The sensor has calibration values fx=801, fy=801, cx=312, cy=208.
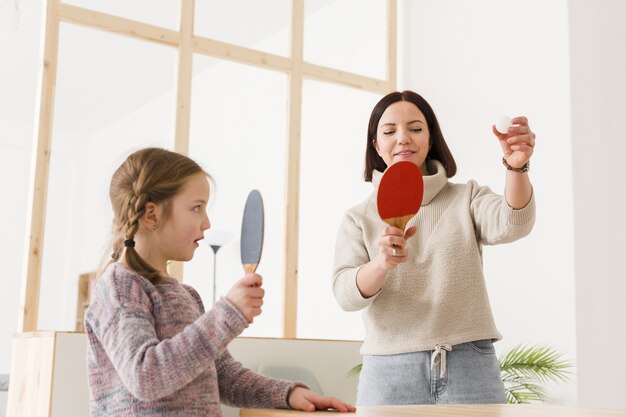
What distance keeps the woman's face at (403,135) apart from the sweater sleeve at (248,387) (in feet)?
1.98

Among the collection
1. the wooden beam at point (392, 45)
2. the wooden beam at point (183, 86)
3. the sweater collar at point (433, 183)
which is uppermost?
the wooden beam at point (392, 45)

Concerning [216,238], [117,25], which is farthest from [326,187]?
[117,25]

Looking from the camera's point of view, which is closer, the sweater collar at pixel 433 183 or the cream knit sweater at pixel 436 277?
the cream knit sweater at pixel 436 277

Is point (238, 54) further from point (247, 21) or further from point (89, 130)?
point (89, 130)

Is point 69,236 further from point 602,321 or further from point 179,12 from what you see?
point 602,321

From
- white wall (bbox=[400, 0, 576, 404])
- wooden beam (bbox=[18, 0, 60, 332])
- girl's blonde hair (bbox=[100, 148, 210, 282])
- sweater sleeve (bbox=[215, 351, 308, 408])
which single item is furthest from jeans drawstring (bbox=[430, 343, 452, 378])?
wooden beam (bbox=[18, 0, 60, 332])

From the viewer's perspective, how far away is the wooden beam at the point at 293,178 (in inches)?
170

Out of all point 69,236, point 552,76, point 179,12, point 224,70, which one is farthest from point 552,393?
point 69,236

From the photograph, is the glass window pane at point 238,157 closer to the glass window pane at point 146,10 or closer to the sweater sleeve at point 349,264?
the glass window pane at point 146,10

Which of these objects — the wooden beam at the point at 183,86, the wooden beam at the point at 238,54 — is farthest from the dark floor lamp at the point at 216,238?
the wooden beam at the point at 238,54

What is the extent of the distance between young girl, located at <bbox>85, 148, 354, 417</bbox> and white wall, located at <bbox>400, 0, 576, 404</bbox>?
2.56 meters

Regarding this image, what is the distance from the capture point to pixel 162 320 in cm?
127

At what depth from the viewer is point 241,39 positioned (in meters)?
5.22

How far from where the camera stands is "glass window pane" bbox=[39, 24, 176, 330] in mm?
6305
